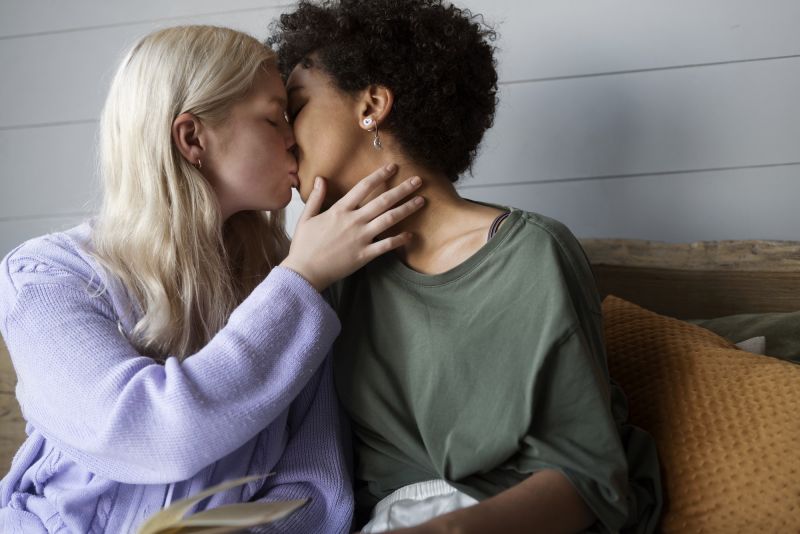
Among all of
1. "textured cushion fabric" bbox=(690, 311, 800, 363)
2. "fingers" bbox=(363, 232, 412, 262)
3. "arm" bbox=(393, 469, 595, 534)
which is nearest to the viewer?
"arm" bbox=(393, 469, 595, 534)

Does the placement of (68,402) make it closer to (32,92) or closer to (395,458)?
(395,458)

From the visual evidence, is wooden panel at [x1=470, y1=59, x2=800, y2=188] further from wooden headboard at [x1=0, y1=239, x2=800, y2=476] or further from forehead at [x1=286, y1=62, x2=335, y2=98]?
forehead at [x1=286, y1=62, x2=335, y2=98]

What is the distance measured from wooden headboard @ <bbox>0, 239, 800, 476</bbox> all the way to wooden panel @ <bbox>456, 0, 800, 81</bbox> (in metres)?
0.37

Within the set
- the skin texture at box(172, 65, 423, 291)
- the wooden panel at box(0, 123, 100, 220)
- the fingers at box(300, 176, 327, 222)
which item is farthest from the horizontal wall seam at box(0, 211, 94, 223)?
the fingers at box(300, 176, 327, 222)

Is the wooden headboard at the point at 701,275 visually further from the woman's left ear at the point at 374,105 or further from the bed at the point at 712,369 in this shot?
the woman's left ear at the point at 374,105

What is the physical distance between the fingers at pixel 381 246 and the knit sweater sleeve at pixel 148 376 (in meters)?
0.10

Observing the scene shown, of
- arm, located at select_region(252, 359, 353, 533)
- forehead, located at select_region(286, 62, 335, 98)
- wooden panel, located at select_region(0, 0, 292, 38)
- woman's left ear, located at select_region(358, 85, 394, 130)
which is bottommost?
arm, located at select_region(252, 359, 353, 533)

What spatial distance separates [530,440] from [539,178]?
0.79m

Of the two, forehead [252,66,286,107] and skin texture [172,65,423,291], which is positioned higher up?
forehead [252,66,286,107]

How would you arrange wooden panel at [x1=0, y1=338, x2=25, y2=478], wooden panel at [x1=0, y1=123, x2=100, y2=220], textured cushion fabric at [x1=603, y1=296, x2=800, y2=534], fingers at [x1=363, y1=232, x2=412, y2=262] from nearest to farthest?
textured cushion fabric at [x1=603, y1=296, x2=800, y2=534]
fingers at [x1=363, y1=232, x2=412, y2=262]
wooden panel at [x1=0, y1=338, x2=25, y2=478]
wooden panel at [x1=0, y1=123, x2=100, y2=220]

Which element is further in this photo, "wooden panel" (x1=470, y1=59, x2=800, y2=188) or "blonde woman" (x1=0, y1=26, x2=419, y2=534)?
"wooden panel" (x1=470, y1=59, x2=800, y2=188)

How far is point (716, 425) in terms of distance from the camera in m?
1.22

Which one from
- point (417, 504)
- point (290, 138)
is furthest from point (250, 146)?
point (417, 504)

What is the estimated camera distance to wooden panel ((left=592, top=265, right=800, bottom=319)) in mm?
1636
